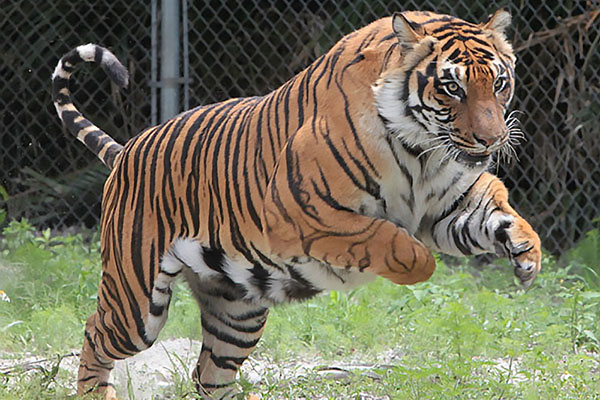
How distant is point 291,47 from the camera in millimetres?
6328

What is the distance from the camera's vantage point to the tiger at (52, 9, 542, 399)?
270 centimetres

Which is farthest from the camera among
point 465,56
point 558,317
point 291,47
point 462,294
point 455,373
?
point 291,47

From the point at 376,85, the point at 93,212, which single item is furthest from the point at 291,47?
the point at 376,85

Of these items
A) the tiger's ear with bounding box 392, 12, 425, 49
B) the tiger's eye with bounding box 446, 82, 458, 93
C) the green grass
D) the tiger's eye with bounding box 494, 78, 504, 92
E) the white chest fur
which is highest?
the tiger's ear with bounding box 392, 12, 425, 49

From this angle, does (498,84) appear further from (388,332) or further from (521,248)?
(388,332)

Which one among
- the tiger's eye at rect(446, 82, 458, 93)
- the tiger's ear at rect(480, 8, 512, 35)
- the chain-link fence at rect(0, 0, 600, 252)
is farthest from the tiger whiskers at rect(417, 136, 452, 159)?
the chain-link fence at rect(0, 0, 600, 252)

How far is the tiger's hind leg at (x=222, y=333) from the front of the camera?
358 centimetres

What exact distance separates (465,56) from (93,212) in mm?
4260

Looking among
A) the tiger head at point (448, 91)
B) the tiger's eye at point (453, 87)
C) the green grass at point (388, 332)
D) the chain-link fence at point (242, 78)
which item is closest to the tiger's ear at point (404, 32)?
the tiger head at point (448, 91)

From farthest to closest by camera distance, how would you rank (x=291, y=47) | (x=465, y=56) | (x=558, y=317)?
(x=291, y=47) < (x=558, y=317) < (x=465, y=56)

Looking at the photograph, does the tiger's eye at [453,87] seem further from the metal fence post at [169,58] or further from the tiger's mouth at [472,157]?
the metal fence post at [169,58]

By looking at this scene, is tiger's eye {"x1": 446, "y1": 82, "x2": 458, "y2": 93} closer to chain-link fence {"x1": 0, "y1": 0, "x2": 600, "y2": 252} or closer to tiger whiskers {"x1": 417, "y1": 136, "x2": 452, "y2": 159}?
tiger whiskers {"x1": 417, "y1": 136, "x2": 452, "y2": 159}

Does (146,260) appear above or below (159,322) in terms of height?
above

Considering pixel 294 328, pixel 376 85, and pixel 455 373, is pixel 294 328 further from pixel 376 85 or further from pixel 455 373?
pixel 376 85
